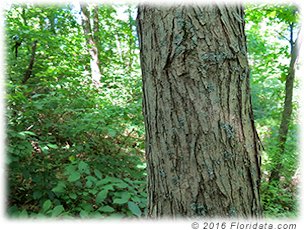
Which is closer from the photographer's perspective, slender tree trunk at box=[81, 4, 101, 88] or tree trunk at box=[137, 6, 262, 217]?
tree trunk at box=[137, 6, 262, 217]

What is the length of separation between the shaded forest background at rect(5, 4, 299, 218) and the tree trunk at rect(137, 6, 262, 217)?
746mm

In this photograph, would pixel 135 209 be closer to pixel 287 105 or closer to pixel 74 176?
pixel 74 176

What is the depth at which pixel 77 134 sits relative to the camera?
9.70 feet

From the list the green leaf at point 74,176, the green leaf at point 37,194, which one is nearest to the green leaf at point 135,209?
the green leaf at point 74,176

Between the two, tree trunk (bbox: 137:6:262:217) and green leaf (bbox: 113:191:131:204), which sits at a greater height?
tree trunk (bbox: 137:6:262:217)

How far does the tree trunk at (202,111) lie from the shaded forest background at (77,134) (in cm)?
75

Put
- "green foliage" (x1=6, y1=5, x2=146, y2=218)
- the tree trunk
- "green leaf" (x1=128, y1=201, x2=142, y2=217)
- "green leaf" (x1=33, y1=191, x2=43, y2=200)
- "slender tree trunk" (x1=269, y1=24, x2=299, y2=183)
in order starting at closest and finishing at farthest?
the tree trunk < "green leaf" (x1=128, y1=201, x2=142, y2=217) < "green foliage" (x1=6, y1=5, x2=146, y2=218) < "green leaf" (x1=33, y1=191, x2=43, y2=200) < "slender tree trunk" (x1=269, y1=24, x2=299, y2=183)

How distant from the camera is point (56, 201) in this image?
7.13ft

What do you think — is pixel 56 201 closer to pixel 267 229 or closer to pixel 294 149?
pixel 267 229

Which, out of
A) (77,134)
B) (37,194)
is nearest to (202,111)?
(37,194)

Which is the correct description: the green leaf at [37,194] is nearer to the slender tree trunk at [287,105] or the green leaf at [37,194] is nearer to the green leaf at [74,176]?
the green leaf at [74,176]

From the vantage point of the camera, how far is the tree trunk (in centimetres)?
106

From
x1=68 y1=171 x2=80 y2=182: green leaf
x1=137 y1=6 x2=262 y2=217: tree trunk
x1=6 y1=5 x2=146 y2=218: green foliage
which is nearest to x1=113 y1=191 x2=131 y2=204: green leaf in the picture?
x1=6 y1=5 x2=146 y2=218: green foliage

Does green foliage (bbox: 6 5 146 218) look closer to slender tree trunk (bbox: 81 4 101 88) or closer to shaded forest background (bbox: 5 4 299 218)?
shaded forest background (bbox: 5 4 299 218)
